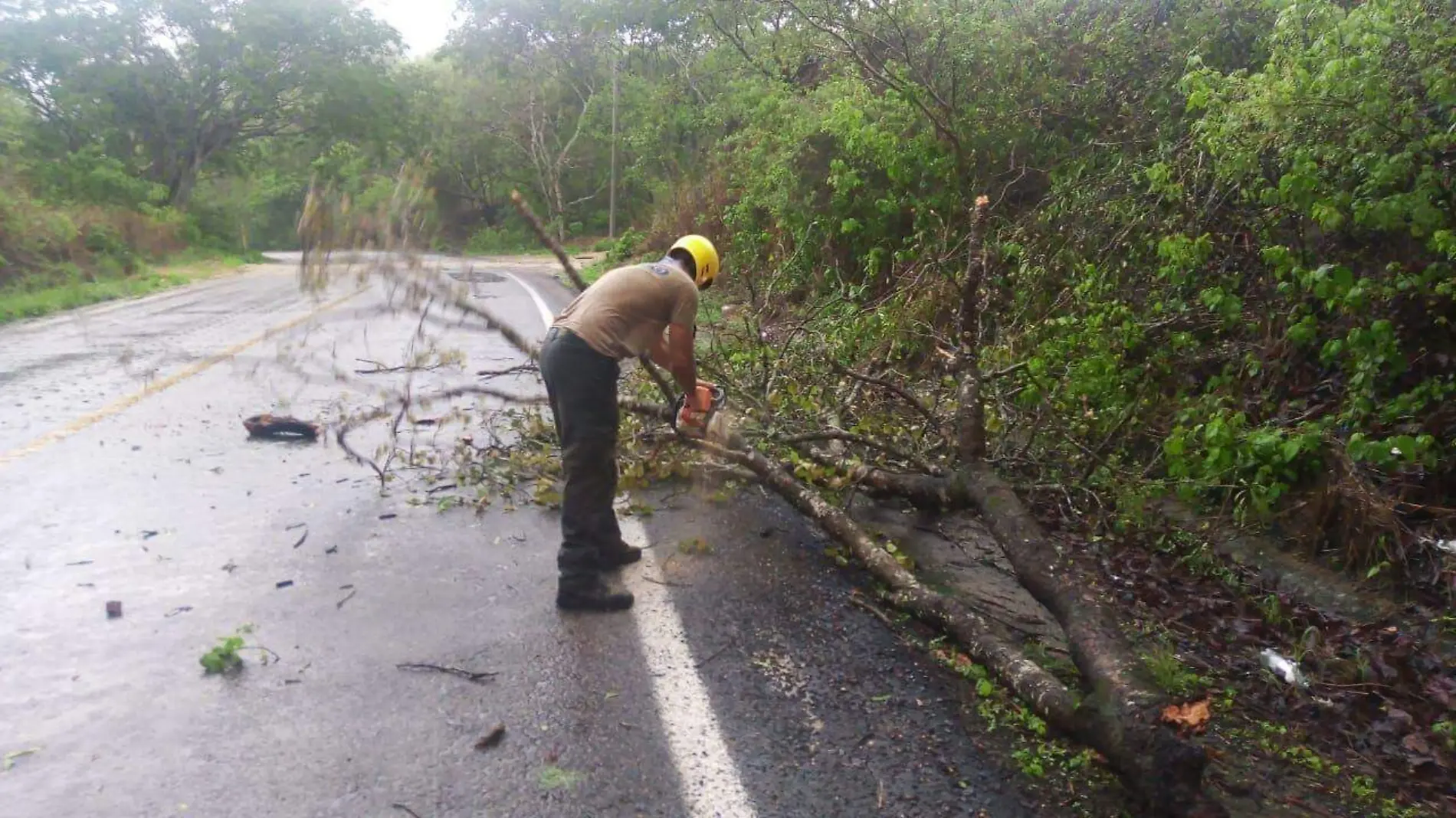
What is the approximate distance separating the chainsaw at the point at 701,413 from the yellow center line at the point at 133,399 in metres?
1.97

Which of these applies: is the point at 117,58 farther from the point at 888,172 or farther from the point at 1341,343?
the point at 1341,343

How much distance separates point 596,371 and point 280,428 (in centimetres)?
391

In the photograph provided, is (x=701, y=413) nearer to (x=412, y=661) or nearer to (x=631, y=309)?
(x=631, y=309)

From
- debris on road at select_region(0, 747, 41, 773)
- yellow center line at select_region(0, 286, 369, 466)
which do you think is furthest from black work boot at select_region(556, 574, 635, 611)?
yellow center line at select_region(0, 286, 369, 466)

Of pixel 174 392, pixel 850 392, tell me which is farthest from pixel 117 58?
pixel 850 392

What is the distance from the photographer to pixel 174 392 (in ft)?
27.7

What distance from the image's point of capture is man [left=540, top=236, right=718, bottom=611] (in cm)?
433

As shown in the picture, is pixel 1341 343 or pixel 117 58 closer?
pixel 1341 343

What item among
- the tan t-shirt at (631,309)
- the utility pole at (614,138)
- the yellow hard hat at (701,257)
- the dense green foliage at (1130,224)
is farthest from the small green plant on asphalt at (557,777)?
the utility pole at (614,138)

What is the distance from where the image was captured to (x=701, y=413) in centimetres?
500

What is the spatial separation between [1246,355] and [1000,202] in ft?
12.9

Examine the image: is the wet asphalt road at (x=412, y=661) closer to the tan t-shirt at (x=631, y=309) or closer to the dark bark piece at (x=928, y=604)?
the dark bark piece at (x=928, y=604)

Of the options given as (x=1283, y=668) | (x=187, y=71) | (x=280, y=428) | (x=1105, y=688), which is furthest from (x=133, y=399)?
(x=187, y=71)

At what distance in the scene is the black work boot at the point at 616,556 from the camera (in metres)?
4.68
